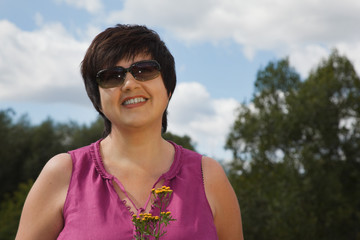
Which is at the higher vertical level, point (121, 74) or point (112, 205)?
point (121, 74)

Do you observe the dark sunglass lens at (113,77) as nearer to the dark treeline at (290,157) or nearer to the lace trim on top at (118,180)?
the lace trim on top at (118,180)

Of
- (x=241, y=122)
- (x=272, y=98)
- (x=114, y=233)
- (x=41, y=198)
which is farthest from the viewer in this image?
(x=272, y=98)

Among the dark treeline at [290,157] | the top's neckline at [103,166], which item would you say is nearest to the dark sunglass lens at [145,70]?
the top's neckline at [103,166]

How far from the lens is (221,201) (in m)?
3.47

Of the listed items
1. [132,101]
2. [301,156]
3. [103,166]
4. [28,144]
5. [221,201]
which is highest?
[28,144]

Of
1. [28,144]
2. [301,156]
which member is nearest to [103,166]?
[301,156]

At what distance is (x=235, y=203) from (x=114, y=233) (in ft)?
3.12

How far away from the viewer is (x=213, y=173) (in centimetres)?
350

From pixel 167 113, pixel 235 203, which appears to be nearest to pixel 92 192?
pixel 167 113

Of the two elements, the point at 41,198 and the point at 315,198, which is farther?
the point at 315,198

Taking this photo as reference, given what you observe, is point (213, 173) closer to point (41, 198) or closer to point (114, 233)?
point (114, 233)

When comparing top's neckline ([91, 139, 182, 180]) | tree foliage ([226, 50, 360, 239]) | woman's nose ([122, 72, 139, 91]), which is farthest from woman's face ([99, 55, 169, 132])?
tree foliage ([226, 50, 360, 239])

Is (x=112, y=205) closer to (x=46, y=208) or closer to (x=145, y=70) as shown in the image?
(x=46, y=208)

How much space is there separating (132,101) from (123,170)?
476 millimetres
